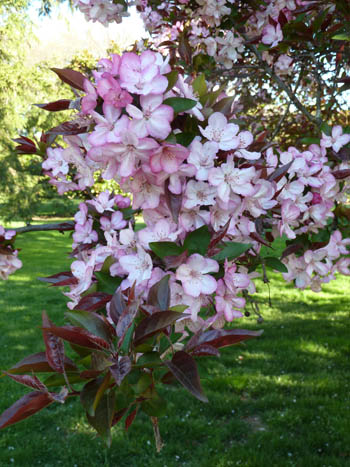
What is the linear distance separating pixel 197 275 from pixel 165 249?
0.25 ft

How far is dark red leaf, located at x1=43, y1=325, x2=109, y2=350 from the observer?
0.66 m

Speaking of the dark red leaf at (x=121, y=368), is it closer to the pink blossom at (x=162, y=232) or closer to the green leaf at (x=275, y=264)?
the pink blossom at (x=162, y=232)

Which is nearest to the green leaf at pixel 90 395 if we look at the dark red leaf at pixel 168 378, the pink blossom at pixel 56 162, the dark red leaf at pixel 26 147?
the dark red leaf at pixel 168 378

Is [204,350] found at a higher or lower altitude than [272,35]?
lower

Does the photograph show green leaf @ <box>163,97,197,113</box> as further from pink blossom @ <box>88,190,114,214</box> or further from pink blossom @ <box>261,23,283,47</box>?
pink blossom @ <box>261,23,283,47</box>

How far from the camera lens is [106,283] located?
3.13ft

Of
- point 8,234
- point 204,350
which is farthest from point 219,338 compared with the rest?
point 8,234

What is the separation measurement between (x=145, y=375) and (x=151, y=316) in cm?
9

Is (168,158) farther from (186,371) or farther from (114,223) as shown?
(114,223)

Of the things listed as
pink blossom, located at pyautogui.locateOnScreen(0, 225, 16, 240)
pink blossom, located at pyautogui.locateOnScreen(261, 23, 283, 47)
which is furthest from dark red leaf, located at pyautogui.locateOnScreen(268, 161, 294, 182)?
pink blossom, located at pyautogui.locateOnScreen(0, 225, 16, 240)

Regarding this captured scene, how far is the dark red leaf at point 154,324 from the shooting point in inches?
27.5

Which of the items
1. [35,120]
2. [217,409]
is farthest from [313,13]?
[35,120]

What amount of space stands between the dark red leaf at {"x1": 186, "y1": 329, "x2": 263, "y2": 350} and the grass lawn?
1.82m

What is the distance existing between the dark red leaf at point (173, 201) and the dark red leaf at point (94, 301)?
8.5 inches
